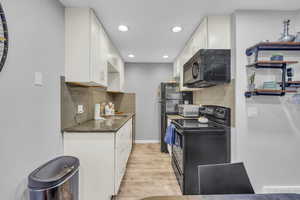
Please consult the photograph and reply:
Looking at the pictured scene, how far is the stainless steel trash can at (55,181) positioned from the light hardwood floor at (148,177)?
926mm

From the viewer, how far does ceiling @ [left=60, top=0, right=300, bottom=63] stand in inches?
66.8

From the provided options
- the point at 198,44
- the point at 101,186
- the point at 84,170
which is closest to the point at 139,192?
the point at 101,186

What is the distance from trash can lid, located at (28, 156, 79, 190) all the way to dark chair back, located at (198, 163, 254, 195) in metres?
1.01

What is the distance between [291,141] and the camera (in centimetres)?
187

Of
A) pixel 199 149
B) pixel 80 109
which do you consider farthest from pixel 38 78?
pixel 199 149

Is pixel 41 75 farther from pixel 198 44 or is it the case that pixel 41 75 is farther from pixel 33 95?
pixel 198 44

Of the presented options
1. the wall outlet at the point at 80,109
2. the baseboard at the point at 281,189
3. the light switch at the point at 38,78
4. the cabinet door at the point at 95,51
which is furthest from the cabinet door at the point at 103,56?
the baseboard at the point at 281,189

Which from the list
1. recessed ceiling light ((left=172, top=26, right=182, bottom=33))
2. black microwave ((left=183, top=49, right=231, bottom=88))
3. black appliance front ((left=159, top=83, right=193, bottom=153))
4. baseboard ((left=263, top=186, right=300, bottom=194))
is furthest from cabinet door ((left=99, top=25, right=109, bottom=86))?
baseboard ((left=263, top=186, right=300, bottom=194))

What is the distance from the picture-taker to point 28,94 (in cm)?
122

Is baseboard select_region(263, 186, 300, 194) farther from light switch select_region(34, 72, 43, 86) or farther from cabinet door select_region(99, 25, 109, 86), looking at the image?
light switch select_region(34, 72, 43, 86)

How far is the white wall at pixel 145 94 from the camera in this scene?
443 cm

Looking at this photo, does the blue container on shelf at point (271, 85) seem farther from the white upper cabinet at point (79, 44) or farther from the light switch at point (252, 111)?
the white upper cabinet at point (79, 44)

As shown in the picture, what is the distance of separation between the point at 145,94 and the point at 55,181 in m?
3.48

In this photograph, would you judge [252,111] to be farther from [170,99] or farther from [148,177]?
[170,99]
